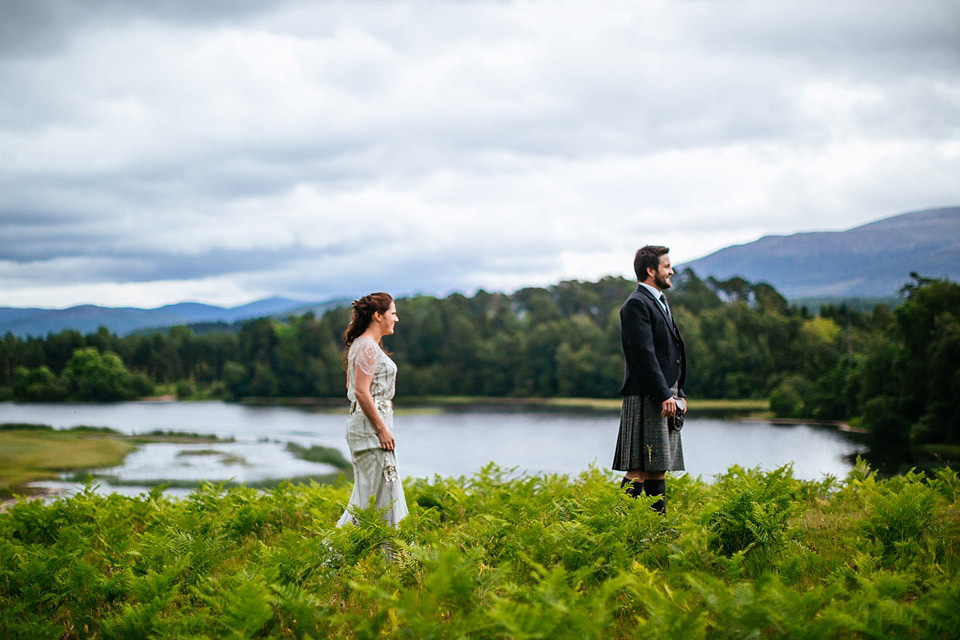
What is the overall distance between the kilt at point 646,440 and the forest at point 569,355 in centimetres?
4268

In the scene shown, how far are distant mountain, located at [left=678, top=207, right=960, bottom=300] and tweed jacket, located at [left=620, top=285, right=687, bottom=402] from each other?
200ft

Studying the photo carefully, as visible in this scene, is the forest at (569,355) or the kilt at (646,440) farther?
the forest at (569,355)

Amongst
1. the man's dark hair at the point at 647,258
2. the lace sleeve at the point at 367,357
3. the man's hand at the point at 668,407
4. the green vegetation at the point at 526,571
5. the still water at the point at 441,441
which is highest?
the man's dark hair at the point at 647,258

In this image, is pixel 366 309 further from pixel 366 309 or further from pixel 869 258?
pixel 869 258

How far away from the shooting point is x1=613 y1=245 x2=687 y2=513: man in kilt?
6555mm

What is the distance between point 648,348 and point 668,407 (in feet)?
1.73

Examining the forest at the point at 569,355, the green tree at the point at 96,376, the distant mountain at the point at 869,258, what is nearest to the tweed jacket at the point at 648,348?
the forest at the point at 569,355

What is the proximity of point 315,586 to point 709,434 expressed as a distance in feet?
175

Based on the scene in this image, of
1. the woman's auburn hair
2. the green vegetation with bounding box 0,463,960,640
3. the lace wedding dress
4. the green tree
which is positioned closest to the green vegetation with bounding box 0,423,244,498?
the green vegetation with bounding box 0,463,960,640

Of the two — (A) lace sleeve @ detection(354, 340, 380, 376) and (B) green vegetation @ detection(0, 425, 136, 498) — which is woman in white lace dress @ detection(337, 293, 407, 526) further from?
(B) green vegetation @ detection(0, 425, 136, 498)

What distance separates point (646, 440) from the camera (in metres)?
6.63

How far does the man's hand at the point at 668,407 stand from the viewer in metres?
6.47

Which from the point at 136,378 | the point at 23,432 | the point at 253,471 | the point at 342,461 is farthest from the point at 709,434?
the point at 136,378

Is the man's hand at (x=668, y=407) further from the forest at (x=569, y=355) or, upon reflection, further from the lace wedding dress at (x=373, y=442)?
the forest at (x=569, y=355)
